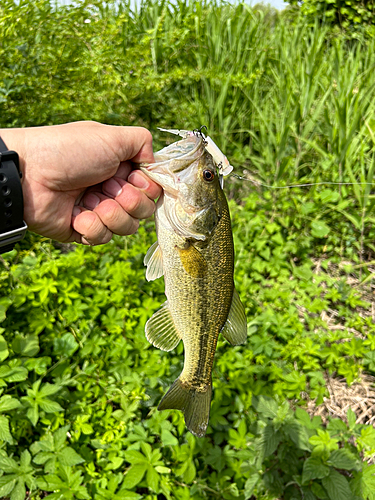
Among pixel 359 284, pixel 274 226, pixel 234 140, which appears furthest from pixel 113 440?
pixel 234 140

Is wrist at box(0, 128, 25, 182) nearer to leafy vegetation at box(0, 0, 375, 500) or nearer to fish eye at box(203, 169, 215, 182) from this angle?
fish eye at box(203, 169, 215, 182)

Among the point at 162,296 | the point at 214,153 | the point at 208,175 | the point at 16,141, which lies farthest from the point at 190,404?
the point at 16,141

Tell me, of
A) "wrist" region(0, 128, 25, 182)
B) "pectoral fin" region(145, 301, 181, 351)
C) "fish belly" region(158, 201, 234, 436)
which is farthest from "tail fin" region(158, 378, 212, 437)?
"wrist" region(0, 128, 25, 182)

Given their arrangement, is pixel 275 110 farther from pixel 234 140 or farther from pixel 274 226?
pixel 274 226

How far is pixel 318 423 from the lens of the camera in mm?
2076

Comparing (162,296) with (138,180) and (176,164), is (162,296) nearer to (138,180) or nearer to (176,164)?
(138,180)

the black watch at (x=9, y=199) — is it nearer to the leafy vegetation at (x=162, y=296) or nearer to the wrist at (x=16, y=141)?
the wrist at (x=16, y=141)

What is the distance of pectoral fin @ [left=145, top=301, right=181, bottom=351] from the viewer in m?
1.67

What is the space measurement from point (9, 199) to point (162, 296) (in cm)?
157

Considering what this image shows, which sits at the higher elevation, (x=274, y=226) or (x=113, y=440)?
(x=274, y=226)

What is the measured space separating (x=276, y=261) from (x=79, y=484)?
7.65 ft

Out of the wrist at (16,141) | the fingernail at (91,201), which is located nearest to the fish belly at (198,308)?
the fingernail at (91,201)

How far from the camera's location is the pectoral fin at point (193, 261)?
1.53m

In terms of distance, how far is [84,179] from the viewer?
1.75 metres
